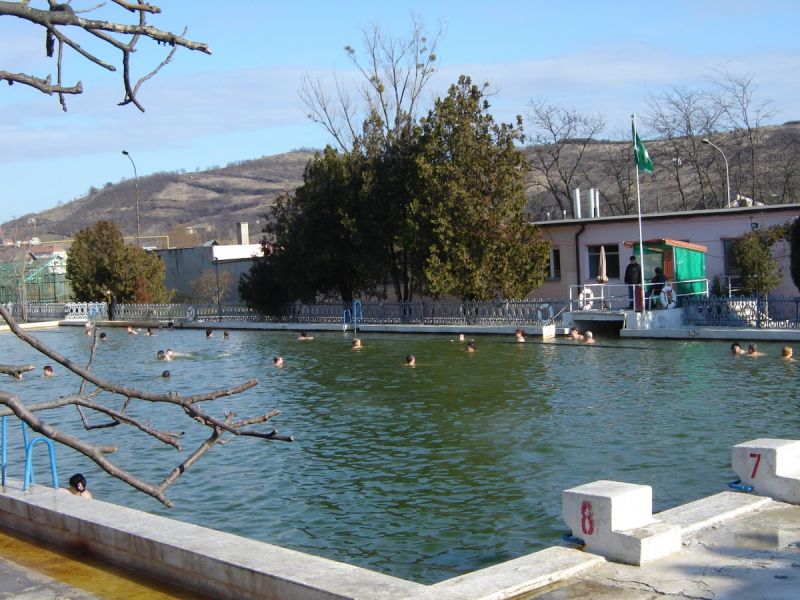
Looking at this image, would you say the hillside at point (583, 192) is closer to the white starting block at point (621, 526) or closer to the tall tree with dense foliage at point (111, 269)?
the tall tree with dense foliage at point (111, 269)

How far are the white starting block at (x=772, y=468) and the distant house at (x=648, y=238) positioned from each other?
2754 centimetres

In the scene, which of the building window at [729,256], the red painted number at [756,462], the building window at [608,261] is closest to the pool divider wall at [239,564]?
the red painted number at [756,462]

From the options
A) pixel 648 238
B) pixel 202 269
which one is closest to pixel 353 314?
pixel 648 238

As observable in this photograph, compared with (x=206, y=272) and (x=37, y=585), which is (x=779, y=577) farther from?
(x=206, y=272)

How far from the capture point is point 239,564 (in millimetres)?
7910

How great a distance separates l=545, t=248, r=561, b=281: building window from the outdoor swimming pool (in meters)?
12.0

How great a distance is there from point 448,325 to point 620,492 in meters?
32.4

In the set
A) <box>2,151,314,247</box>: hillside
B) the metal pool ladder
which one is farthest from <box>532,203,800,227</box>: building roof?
<box>2,151,314,247</box>: hillside

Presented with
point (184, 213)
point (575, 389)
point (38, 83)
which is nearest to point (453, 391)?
point (575, 389)

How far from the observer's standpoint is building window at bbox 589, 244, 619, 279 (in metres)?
42.2

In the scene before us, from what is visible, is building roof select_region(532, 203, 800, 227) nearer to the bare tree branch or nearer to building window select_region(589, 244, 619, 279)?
building window select_region(589, 244, 619, 279)

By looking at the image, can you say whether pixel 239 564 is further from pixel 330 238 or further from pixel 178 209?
pixel 178 209

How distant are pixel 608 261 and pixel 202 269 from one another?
3783 cm

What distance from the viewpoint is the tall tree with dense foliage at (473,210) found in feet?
134
